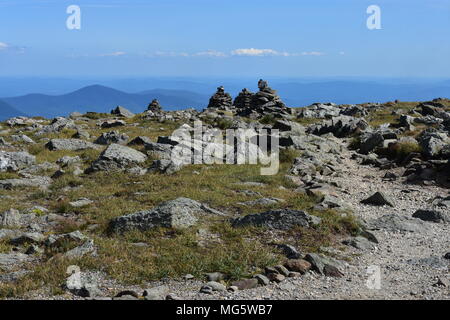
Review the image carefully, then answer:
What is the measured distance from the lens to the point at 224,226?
13.1m

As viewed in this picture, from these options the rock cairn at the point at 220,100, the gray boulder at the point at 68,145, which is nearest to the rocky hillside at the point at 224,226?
the gray boulder at the point at 68,145

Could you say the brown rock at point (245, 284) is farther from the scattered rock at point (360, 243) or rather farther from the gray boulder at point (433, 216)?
the gray boulder at point (433, 216)

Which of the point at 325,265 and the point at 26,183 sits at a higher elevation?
the point at 26,183

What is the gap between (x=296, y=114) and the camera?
5656 centimetres

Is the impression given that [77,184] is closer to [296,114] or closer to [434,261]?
[434,261]

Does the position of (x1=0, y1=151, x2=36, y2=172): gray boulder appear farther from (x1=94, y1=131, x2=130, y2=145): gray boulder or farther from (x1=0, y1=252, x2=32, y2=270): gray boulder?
(x1=0, y1=252, x2=32, y2=270): gray boulder

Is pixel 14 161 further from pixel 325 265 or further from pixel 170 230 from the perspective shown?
pixel 325 265

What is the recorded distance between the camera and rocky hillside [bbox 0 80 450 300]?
30.7ft

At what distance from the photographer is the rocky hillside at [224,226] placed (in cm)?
934

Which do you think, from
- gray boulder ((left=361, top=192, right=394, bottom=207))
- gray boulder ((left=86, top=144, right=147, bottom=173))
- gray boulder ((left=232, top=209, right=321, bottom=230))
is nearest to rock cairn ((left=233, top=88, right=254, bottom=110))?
gray boulder ((left=86, top=144, right=147, bottom=173))

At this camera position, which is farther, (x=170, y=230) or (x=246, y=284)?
(x=170, y=230)

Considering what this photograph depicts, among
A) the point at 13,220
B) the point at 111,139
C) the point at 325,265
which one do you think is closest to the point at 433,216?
the point at 325,265
